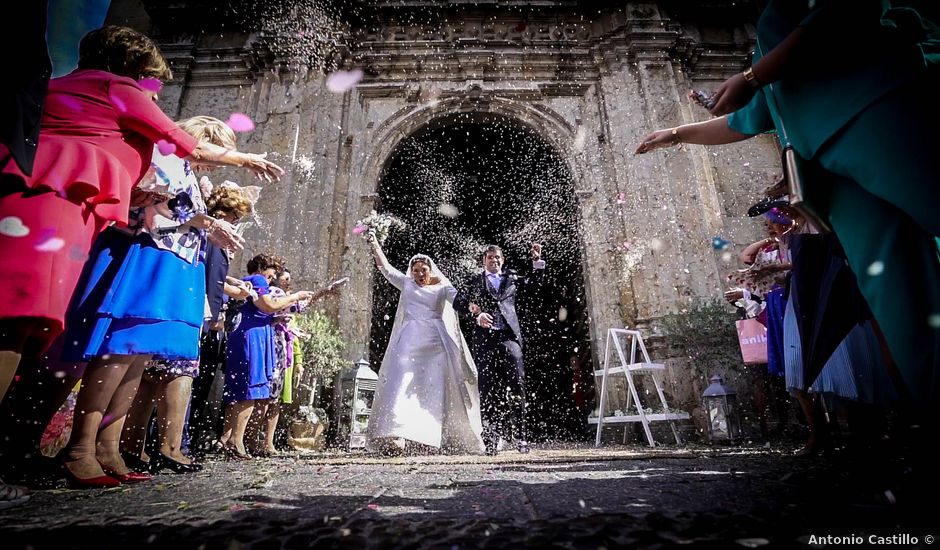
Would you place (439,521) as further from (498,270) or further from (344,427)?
(344,427)

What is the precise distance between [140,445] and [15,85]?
1918 mm

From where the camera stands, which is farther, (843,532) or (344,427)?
(344,427)

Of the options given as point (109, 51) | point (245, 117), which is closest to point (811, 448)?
point (109, 51)

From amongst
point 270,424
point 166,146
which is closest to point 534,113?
point 270,424

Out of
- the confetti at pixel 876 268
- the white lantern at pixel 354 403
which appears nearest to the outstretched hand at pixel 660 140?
the confetti at pixel 876 268

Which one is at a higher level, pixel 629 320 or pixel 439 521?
pixel 629 320

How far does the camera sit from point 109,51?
1.92 metres

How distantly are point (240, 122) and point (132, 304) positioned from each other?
22.7 ft

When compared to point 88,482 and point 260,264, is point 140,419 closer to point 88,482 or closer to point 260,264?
point 88,482

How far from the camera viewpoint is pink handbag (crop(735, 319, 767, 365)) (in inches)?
183

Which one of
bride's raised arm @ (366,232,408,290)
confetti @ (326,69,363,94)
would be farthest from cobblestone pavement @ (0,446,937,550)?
confetti @ (326,69,363,94)

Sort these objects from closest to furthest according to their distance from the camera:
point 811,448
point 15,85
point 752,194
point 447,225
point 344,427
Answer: point 15,85 → point 811,448 → point 344,427 → point 752,194 → point 447,225

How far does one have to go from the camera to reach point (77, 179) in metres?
1.52

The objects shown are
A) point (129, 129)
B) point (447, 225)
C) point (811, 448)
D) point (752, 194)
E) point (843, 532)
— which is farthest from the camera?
point (447, 225)
